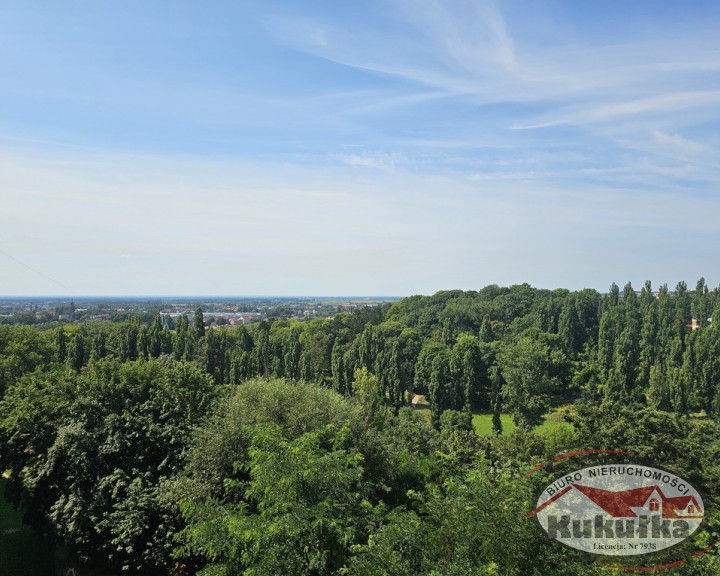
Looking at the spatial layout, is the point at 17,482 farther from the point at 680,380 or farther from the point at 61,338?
the point at 680,380

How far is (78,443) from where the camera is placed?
53.0 feet

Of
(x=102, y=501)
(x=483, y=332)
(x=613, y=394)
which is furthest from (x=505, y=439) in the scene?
(x=483, y=332)

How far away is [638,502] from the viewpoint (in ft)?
33.6

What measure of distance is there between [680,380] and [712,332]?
10634 millimetres


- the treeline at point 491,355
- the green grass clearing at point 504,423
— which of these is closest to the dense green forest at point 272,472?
the green grass clearing at point 504,423

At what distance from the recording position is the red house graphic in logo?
9273 mm
